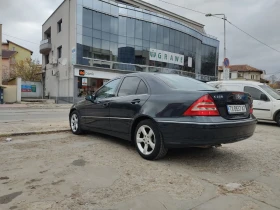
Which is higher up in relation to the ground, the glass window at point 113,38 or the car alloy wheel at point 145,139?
the glass window at point 113,38

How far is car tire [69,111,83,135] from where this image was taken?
21.2 ft

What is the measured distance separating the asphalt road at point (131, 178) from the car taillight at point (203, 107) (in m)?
0.88

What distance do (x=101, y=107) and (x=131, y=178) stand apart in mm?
2399

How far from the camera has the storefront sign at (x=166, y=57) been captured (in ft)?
121

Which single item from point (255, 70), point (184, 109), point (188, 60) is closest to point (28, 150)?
point (184, 109)

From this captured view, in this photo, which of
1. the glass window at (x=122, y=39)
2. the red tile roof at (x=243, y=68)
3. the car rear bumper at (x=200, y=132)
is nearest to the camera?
the car rear bumper at (x=200, y=132)

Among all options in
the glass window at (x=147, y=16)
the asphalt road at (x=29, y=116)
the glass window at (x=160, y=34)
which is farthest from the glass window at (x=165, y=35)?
the asphalt road at (x=29, y=116)

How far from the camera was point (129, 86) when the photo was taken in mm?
5070

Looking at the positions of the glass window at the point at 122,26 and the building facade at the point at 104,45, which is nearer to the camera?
the building facade at the point at 104,45

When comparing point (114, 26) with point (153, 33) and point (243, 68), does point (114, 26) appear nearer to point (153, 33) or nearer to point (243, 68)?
point (153, 33)

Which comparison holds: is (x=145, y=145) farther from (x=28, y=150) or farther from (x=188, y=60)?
(x=188, y=60)

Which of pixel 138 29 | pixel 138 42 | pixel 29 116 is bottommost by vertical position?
pixel 29 116

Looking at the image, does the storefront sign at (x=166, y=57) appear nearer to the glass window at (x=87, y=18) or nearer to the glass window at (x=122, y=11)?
the glass window at (x=122, y=11)

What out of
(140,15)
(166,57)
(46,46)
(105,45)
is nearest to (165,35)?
(166,57)
